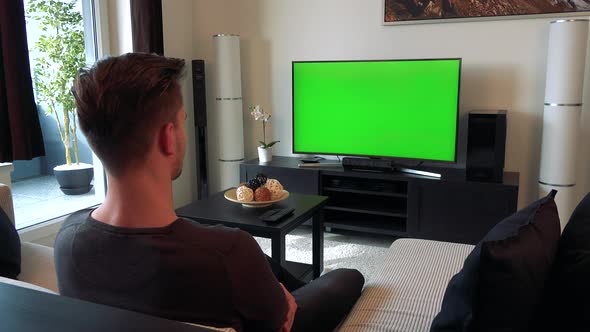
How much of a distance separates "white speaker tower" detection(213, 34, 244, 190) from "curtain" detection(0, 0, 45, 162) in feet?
4.95

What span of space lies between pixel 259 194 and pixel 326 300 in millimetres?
1170

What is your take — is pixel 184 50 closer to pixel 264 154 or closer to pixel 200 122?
pixel 200 122

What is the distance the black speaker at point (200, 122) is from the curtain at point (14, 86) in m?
1.42

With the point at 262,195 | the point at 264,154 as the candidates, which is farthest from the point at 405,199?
the point at 262,195

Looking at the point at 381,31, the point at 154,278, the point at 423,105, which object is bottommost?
the point at 154,278

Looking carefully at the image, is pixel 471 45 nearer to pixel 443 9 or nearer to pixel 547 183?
pixel 443 9

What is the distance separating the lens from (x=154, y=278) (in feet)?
3.38

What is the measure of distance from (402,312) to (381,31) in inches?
113

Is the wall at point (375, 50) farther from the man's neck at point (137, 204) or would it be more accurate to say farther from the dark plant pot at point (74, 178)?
the man's neck at point (137, 204)

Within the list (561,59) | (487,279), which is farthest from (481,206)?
(487,279)

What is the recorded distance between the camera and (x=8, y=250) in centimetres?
202

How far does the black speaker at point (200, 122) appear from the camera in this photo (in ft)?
14.2

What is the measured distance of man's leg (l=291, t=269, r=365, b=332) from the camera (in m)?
1.46

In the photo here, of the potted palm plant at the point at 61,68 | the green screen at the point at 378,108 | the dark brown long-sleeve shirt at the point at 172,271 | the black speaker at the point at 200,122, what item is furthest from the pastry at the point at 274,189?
the black speaker at the point at 200,122
